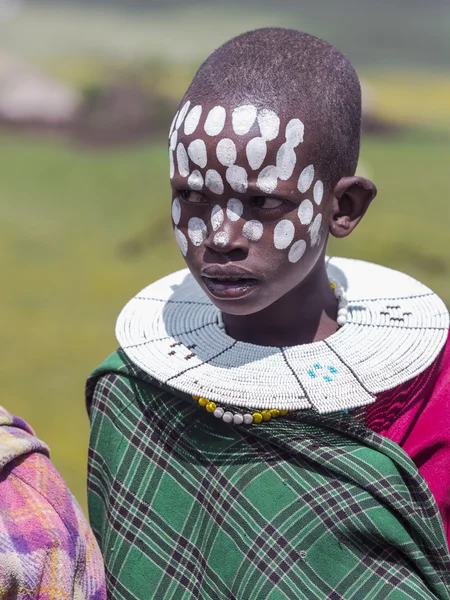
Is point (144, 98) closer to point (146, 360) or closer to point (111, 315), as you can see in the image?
point (111, 315)

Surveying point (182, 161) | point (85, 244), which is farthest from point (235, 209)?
point (85, 244)

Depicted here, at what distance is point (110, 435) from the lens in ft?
5.44

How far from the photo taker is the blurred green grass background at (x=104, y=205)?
3.85 meters

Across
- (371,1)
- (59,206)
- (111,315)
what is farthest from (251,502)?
(371,1)

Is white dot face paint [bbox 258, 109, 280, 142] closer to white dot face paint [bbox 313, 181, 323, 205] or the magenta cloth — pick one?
white dot face paint [bbox 313, 181, 323, 205]

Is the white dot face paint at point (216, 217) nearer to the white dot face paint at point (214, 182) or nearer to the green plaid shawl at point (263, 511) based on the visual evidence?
the white dot face paint at point (214, 182)

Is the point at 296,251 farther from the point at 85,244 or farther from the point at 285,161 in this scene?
the point at 85,244

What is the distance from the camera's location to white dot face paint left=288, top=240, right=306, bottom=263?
4.63 feet

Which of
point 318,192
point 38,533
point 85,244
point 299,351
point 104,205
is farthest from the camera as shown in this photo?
point 104,205

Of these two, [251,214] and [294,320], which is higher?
[251,214]

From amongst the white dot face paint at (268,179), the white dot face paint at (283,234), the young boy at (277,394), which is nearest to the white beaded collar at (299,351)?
the young boy at (277,394)

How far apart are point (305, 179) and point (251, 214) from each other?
0.12 meters

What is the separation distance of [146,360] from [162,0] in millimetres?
6104

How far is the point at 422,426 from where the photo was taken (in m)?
1.51
